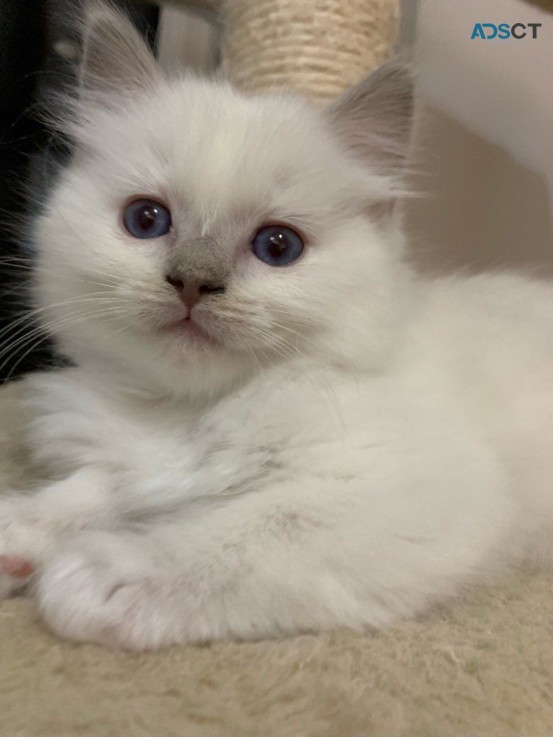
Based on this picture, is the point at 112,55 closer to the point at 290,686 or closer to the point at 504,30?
the point at 290,686

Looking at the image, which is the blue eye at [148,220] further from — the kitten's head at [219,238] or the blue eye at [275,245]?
the blue eye at [275,245]

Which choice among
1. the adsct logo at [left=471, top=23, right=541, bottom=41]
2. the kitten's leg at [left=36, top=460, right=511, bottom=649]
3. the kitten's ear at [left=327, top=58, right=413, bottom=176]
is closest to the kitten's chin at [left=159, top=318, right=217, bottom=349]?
the kitten's leg at [left=36, top=460, right=511, bottom=649]

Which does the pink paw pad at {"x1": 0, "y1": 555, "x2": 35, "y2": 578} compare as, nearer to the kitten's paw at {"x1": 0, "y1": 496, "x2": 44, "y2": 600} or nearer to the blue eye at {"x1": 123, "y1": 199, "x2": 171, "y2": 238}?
the kitten's paw at {"x1": 0, "y1": 496, "x2": 44, "y2": 600}

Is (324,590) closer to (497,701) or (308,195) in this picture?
(497,701)

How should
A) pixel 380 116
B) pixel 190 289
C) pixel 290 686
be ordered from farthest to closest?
pixel 380 116 < pixel 190 289 < pixel 290 686

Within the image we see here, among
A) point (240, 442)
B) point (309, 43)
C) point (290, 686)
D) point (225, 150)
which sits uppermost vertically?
point (309, 43)

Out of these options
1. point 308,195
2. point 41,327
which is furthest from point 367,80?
point 41,327

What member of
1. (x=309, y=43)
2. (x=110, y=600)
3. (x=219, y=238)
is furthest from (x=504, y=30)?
(x=110, y=600)
